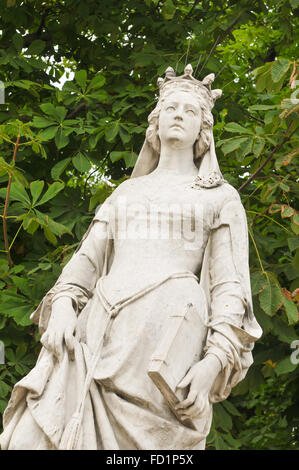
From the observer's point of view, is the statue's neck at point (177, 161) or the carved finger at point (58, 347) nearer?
the carved finger at point (58, 347)

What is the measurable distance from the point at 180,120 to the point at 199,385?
186cm

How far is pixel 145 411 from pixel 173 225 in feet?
3.96

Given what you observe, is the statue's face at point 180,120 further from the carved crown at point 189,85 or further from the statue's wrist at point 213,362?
the statue's wrist at point 213,362

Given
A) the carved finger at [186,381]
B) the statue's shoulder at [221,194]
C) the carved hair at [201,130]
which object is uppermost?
the carved hair at [201,130]

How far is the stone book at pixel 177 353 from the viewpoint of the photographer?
16.1ft

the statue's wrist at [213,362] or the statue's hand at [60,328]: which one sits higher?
the statue's hand at [60,328]

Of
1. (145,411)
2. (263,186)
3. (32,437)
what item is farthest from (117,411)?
(263,186)

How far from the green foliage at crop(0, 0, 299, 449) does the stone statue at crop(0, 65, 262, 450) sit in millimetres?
1543

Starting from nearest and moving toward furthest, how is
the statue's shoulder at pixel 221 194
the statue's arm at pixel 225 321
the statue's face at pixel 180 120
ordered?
the statue's arm at pixel 225 321 → the statue's shoulder at pixel 221 194 → the statue's face at pixel 180 120

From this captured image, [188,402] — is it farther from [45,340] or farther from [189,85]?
[189,85]

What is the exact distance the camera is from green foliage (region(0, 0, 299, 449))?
772cm

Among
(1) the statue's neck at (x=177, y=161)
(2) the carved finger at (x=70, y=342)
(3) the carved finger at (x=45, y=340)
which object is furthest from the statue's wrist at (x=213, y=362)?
(1) the statue's neck at (x=177, y=161)

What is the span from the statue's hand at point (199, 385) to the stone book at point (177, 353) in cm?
4

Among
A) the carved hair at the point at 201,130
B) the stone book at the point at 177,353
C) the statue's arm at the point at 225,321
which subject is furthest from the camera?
the carved hair at the point at 201,130
